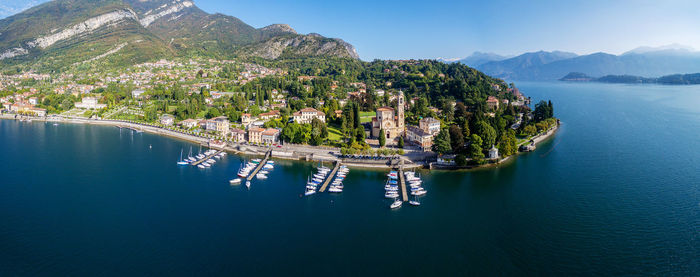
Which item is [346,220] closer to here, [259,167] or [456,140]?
[259,167]

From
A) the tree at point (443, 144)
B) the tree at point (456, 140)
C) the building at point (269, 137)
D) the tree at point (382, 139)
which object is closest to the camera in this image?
the tree at point (443, 144)

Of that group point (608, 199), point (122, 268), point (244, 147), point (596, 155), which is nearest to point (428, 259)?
point (122, 268)

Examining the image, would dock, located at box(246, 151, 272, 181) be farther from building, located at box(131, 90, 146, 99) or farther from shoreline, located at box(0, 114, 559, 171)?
building, located at box(131, 90, 146, 99)

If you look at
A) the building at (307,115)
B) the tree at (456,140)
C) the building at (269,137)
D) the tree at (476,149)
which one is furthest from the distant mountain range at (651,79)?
the building at (269,137)

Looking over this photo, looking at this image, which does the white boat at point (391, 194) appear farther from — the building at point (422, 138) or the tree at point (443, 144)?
the building at point (422, 138)

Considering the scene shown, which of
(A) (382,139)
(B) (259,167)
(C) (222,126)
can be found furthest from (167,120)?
(A) (382,139)

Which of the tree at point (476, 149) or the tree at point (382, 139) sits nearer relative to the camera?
the tree at point (476, 149)
